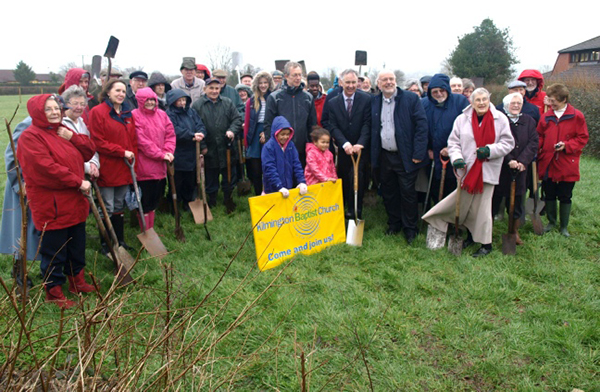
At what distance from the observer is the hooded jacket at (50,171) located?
379 centimetres

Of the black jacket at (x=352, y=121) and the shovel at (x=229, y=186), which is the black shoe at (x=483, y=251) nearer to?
the black jacket at (x=352, y=121)

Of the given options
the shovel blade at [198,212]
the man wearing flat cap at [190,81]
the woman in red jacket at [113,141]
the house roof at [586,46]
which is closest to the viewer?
the woman in red jacket at [113,141]

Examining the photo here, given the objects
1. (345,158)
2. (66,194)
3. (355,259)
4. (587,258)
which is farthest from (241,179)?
(587,258)

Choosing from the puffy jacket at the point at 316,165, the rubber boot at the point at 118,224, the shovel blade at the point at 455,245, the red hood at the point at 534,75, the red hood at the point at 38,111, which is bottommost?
the shovel blade at the point at 455,245

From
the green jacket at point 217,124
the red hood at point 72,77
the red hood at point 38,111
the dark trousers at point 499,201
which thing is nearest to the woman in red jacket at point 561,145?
the dark trousers at point 499,201

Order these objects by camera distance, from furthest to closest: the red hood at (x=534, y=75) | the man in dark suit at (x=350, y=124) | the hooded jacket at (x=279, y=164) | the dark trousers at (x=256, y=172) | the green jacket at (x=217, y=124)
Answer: the dark trousers at (x=256, y=172) < the green jacket at (x=217, y=124) < the red hood at (x=534, y=75) < the man in dark suit at (x=350, y=124) < the hooded jacket at (x=279, y=164)

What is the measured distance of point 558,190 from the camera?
602 cm

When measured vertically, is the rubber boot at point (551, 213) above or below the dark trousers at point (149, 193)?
below

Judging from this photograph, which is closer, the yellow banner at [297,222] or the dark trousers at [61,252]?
the dark trousers at [61,252]

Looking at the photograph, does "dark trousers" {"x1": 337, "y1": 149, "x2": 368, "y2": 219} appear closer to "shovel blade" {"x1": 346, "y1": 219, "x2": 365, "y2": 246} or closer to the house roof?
"shovel blade" {"x1": 346, "y1": 219, "x2": 365, "y2": 246}

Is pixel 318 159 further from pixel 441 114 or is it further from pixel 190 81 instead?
pixel 190 81

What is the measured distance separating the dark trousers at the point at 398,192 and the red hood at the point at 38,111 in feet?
13.2

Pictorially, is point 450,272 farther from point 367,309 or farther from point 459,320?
point 367,309

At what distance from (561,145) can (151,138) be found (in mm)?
5481
